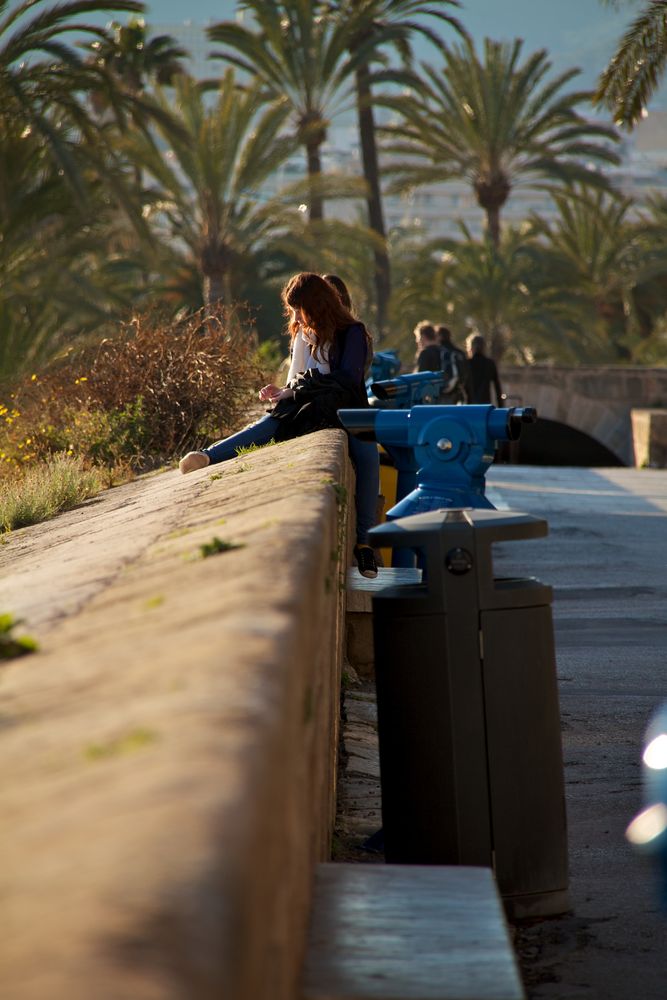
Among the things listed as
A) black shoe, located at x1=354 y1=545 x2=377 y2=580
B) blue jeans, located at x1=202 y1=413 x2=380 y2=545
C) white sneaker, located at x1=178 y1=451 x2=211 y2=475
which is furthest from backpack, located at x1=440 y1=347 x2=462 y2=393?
black shoe, located at x1=354 y1=545 x2=377 y2=580

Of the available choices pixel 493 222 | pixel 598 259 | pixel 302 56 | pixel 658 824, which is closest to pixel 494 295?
pixel 493 222

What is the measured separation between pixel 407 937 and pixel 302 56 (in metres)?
24.9

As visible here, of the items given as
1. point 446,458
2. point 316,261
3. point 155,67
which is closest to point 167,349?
point 446,458

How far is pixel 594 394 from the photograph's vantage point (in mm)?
26438

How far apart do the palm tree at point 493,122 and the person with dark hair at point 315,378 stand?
20.5 meters

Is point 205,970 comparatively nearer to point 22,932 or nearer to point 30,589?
point 22,932

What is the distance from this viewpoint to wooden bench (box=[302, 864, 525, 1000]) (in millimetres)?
1979

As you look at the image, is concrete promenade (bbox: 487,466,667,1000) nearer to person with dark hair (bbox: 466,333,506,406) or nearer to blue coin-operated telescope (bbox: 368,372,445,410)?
blue coin-operated telescope (bbox: 368,372,445,410)

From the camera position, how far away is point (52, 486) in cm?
877

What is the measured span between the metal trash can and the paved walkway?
0.70 ft

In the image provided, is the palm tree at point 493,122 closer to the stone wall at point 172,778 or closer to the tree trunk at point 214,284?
the tree trunk at point 214,284

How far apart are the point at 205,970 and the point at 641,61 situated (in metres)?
17.0

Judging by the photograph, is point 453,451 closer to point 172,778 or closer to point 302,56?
point 172,778

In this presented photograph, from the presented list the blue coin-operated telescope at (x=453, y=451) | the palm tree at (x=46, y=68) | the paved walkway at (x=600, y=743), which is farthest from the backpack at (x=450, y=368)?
the blue coin-operated telescope at (x=453, y=451)
